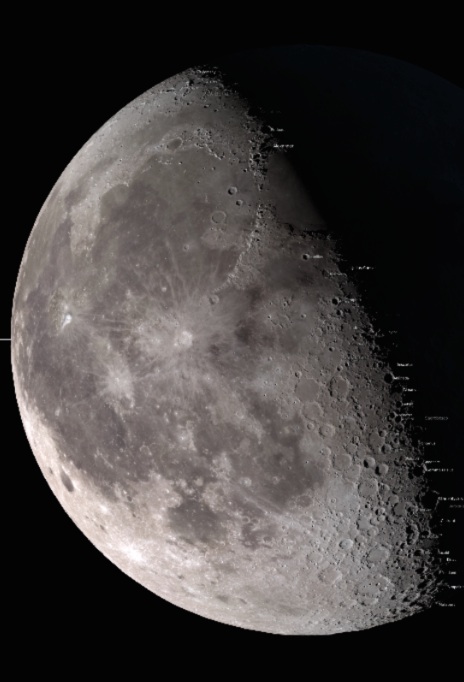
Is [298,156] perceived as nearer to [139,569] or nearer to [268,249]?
[268,249]

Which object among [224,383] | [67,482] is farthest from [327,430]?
[67,482]

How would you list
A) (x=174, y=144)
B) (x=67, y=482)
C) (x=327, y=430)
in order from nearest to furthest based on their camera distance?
1. (x=327, y=430)
2. (x=174, y=144)
3. (x=67, y=482)

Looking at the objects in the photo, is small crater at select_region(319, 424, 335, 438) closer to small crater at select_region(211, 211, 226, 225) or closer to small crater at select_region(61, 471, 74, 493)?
small crater at select_region(211, 211, 226, 225)

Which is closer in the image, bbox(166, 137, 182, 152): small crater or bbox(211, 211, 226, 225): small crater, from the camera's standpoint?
bbox(211, 211, 226, 225): small crater

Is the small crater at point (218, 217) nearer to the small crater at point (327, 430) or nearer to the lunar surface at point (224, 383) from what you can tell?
the lunar surface at point (224, 383)

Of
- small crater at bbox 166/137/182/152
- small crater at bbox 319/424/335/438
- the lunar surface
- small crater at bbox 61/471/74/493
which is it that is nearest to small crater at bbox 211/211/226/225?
the lunar surface

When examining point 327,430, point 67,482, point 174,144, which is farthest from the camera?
point 67,482

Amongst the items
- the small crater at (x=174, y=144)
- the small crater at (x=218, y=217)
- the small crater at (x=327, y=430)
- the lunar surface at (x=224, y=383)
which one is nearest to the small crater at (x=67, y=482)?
the lunar surface at (x=224, y=383)

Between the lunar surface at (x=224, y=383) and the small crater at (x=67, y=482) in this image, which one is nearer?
the lunar surface at (x=224, y=383)

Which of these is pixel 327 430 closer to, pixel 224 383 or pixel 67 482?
pixel 224 383
